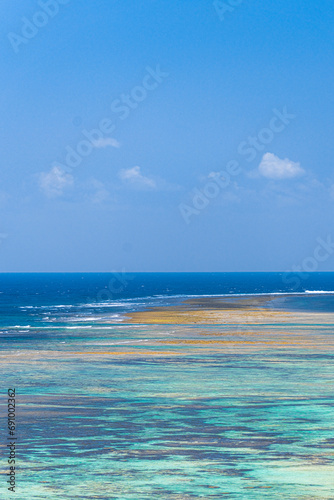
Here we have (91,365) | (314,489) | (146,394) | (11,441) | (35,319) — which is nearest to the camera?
(314,489)

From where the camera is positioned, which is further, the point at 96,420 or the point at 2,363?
the point at 2,363

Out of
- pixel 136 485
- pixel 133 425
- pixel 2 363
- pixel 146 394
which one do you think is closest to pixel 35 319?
pixel 2 363

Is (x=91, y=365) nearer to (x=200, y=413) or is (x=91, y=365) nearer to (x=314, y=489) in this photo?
(x=200, y=413)

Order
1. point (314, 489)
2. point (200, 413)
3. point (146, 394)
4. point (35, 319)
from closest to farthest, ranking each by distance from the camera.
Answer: point (314, 489) → point (200, 413) → point (146, 394) → point (35, 319)

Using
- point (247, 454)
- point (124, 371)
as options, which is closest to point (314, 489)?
point (247, 454)

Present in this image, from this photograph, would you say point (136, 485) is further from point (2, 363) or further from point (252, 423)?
point (2, 363)

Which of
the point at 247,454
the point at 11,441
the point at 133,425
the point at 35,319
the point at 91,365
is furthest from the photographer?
the point at 35,319
